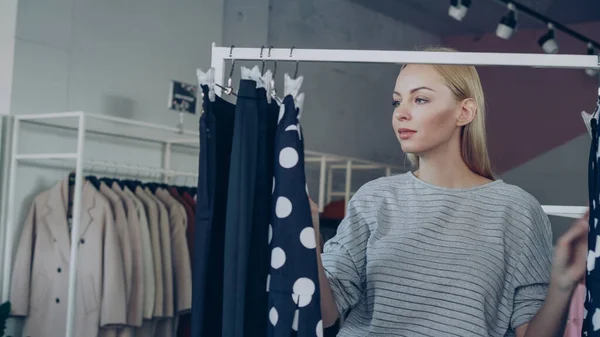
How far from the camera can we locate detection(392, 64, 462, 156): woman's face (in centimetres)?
174

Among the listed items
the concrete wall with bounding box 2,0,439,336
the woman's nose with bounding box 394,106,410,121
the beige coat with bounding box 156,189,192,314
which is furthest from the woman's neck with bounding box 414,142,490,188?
the concrete wall with bounding box 2,0,439,336

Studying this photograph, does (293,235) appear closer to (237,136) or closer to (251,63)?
(237,136)

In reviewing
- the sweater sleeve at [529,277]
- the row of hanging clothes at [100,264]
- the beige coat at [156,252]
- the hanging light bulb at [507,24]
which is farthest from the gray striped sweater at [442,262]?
the hanging light bulb at [507,24]

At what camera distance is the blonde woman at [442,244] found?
1.69m

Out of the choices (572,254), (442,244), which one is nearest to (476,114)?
(442,244)

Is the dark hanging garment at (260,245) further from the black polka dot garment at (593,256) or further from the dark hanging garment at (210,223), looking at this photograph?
the black polka dot garment at (593,256)

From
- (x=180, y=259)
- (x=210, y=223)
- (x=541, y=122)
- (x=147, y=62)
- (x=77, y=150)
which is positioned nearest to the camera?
(x=210, y=223)

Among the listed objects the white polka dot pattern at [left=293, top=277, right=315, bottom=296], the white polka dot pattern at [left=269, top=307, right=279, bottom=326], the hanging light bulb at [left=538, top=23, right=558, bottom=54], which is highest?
the hanging light bulb at [left=538, top=23, right=558, bottom=54]

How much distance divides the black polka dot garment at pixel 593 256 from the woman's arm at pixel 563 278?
0.24 ft

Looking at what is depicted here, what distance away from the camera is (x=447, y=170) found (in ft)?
5.99

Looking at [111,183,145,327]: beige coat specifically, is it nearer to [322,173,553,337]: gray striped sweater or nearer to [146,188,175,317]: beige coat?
[146,188,175,317]: beige coat

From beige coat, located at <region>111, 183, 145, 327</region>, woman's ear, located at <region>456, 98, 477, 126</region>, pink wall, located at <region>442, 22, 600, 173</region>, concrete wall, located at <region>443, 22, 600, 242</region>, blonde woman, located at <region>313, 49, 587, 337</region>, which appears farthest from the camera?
pink wall, located at <region>442, 22, 600, 173</region>

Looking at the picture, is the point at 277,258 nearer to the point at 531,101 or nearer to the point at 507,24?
the point at 507,24

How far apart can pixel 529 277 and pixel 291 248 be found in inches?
23.9
